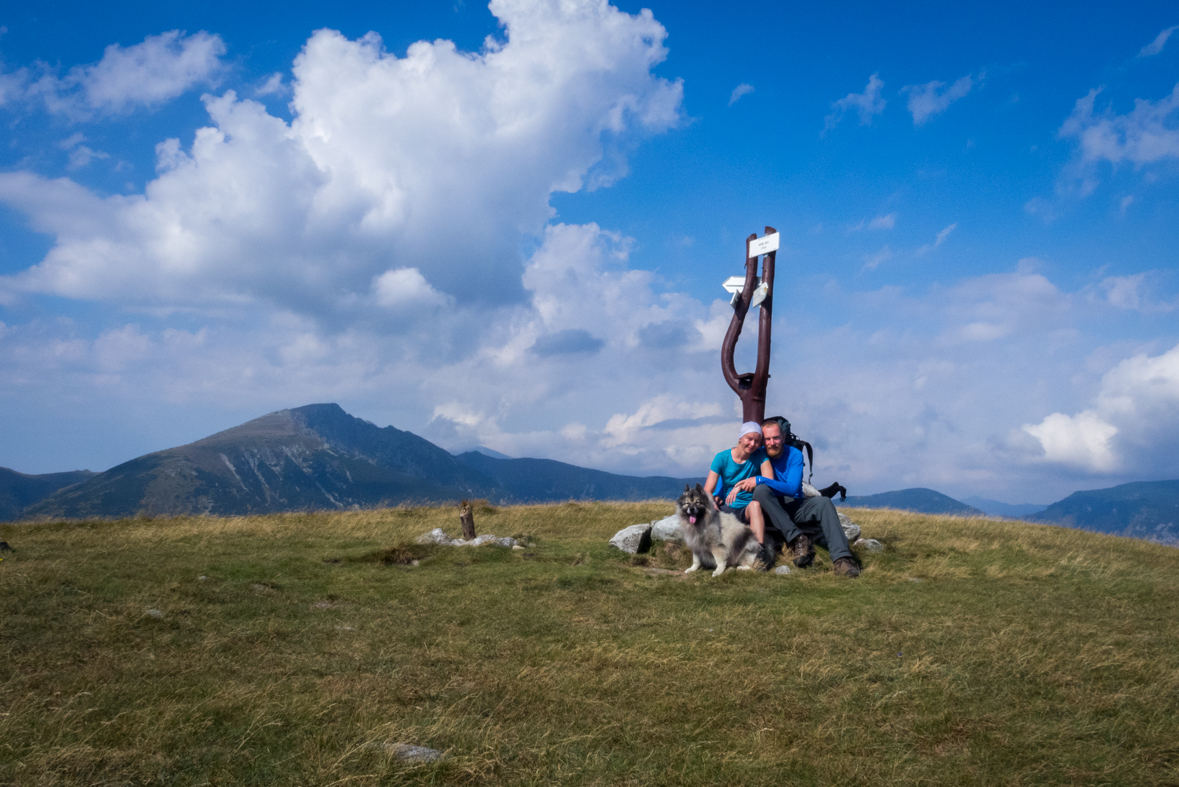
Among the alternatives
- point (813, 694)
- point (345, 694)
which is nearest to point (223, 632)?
point (345, 694)

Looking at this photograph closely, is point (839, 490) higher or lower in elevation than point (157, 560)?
higher

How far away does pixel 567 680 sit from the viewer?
19.6ft

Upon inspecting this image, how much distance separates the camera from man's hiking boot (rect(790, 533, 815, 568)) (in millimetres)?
12320

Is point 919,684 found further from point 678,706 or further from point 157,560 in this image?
point 157,560

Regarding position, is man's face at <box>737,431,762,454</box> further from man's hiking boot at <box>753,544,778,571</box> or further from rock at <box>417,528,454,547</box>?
rock at <box>417,528,454,547</box>

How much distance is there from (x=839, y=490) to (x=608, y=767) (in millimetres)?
12333

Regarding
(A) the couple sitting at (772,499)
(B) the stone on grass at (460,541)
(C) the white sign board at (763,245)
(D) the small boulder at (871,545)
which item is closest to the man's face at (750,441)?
(A) the couple sitting at (772,499)

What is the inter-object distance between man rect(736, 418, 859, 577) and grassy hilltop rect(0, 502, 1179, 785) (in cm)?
58

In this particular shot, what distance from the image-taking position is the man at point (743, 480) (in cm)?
1244

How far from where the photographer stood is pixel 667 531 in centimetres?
1439

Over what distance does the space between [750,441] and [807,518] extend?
6.27 feet

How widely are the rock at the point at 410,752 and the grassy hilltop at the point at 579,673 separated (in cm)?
6

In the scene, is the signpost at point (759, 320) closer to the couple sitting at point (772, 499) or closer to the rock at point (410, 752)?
the couple sitting at point (772, 499)

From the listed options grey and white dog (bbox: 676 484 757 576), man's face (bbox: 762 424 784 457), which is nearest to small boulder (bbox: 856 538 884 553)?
man's face (bbox: 762 424 784 457)
